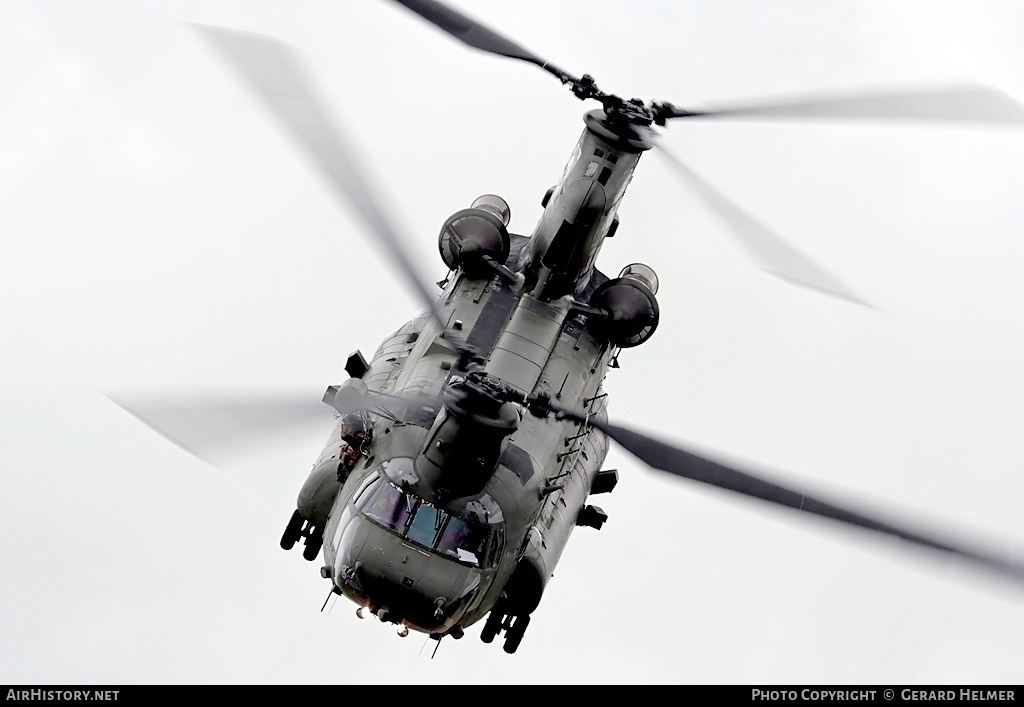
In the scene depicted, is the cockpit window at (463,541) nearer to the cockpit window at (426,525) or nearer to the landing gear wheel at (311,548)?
the cockpit window at (426,525)

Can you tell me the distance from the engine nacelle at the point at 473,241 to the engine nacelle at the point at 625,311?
257 cm

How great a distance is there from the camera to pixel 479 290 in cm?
2892

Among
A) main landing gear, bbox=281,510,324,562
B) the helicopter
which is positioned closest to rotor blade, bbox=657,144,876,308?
the helicopter

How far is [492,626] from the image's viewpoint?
2791 cm

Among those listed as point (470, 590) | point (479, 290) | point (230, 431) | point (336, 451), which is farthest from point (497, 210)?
point (230, 431)

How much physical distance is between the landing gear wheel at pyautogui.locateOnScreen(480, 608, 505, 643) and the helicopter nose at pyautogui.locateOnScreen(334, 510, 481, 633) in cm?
413

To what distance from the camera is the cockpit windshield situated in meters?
23.7

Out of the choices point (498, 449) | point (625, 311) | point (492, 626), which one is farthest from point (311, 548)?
point (625, 311)

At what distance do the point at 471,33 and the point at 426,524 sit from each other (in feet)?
34.0

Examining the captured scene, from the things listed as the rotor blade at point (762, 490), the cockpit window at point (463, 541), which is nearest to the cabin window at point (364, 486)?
the cockpit window at point (463, 541)

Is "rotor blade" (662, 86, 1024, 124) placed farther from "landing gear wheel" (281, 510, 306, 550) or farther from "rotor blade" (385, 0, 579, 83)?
"landing gear wheel" (281, 510, 306, 550)

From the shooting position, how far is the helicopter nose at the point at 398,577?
2345 centimetres

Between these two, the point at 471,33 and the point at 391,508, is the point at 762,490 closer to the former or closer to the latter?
the point at 391,508

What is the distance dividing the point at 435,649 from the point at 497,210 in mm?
11332
